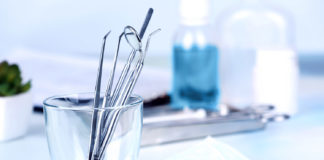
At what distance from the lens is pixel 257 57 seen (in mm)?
593

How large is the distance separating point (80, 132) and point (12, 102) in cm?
19

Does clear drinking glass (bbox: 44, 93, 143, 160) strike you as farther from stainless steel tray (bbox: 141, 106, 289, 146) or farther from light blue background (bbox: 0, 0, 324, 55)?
light blue background (bbox: 0, 0, 324, 55)

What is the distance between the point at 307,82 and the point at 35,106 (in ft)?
1.60

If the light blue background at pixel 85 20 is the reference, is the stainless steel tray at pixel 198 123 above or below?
below

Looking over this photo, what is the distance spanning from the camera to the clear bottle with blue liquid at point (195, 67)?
60cm

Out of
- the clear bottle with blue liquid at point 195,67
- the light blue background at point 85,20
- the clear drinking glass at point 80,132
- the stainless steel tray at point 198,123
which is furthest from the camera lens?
the light blue background at point 85,20

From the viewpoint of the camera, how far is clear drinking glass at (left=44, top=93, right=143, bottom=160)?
1.10ft

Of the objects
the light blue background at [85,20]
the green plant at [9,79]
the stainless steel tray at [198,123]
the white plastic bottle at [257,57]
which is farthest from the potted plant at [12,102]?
the light blue background at [85,20]

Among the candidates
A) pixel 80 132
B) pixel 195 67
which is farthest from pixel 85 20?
pixel 80 132

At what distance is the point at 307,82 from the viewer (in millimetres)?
876

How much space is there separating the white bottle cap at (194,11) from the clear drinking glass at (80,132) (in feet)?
0.83

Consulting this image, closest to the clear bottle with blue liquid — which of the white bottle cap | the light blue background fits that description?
the white bottle cap

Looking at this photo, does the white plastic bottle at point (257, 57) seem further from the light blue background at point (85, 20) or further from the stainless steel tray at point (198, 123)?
the light blue background at point (85, 20)

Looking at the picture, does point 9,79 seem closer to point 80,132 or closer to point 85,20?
point 80,132
